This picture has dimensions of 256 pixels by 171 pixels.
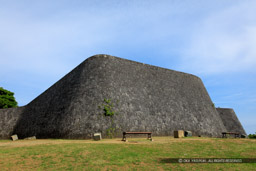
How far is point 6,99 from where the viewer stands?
3900 cm

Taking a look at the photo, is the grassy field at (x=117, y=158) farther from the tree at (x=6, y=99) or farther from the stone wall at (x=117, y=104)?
the tree at (x=6, y=99)

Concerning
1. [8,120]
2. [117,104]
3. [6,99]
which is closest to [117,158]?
[117,104]

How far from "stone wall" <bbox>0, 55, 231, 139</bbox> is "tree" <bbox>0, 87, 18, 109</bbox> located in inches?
464

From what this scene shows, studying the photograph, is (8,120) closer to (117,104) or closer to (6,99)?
(6,99)

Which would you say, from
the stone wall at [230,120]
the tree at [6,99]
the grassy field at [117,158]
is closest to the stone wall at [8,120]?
the tree at [6,99]

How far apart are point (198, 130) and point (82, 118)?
15.8 m

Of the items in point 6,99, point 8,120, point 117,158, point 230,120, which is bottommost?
point 117,158

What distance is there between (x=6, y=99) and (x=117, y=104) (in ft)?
96.2

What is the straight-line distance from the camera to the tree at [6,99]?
38.3m

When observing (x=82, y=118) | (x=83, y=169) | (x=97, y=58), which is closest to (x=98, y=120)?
(x=82, y=118)

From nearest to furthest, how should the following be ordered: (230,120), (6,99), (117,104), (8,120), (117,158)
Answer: (117,158)
(117,104)
(8,120)
(6,99)
(230,120)

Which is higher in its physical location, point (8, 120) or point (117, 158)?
point (8, 120)

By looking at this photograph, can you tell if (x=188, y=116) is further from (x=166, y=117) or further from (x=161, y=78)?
(x=161, y=78)

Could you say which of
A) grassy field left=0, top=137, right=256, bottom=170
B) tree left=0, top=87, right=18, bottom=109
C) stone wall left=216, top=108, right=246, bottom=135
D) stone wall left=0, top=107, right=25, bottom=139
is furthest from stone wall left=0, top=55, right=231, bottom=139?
tree left=0, top=87, right=18, bottom=109
